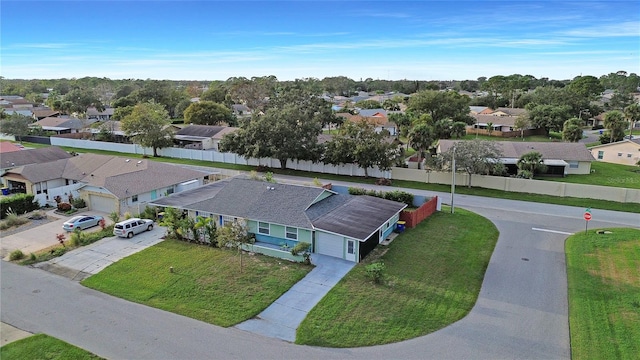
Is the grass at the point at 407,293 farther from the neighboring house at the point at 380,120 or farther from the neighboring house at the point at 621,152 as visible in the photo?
the neighboring house at the point at 380,120

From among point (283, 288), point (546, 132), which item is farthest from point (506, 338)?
point (546, 132)

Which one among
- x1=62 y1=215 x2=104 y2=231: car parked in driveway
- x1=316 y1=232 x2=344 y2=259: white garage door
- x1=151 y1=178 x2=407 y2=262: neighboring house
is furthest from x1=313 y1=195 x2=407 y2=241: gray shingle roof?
x1=62 y1=215 x2=104 y2=231: car parked in driveway

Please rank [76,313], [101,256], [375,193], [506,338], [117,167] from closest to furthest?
[506,338] < [76,313] < [101,256] < [375,193] < [117,167]

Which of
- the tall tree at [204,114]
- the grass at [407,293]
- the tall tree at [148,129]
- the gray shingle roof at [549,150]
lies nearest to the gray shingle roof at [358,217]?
the grass at [407,293]

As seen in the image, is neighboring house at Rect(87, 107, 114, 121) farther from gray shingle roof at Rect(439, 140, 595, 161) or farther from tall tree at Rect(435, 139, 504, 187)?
tall tree at Rect(435, 139, 504, 187)

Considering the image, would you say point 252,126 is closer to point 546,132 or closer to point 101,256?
point 101,256

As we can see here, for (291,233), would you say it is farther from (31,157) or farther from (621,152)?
(621,152)
